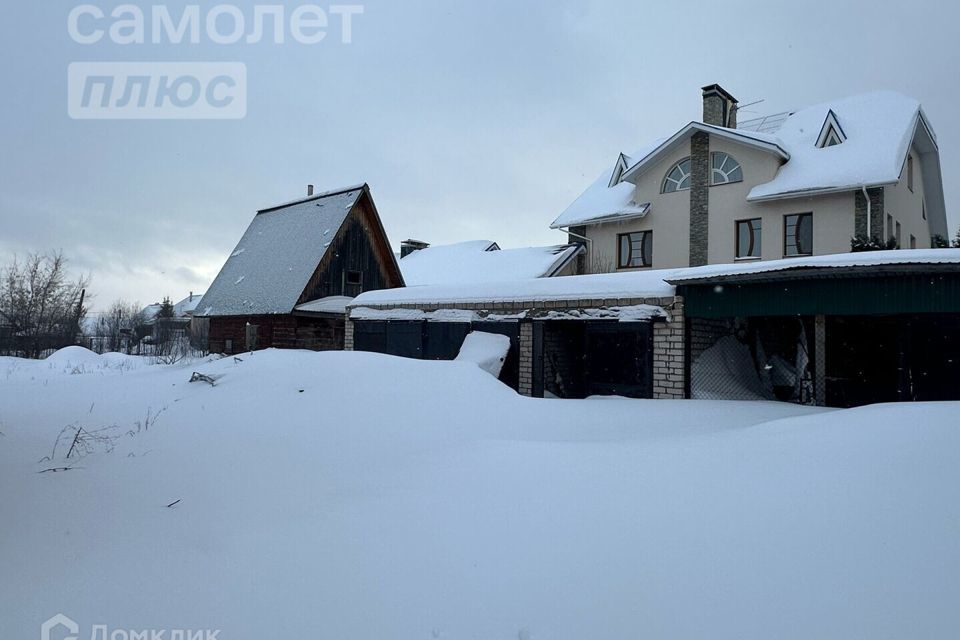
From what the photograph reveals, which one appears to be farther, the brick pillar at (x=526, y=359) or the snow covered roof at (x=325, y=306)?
the snow covered roof at (x=325, y=306)

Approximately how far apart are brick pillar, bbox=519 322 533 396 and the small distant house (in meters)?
10.6

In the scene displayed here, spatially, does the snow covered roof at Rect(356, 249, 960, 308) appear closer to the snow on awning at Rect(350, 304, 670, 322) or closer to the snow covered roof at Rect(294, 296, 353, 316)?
the snow on awning at Rect(350, 304, 670, 322)

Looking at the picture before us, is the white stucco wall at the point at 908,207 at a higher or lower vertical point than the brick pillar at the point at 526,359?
higher

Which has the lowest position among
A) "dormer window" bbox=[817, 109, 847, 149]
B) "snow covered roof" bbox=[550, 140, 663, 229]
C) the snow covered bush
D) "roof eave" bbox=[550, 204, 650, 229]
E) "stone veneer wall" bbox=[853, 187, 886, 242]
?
the snow covered bush

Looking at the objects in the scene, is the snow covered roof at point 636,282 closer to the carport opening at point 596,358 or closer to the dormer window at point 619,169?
the carport opening at point 596,358

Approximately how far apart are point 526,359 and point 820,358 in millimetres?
5807

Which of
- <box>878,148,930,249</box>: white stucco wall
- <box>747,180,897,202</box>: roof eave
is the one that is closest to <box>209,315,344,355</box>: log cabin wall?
<box>747,180,897,202</box>: roof eave

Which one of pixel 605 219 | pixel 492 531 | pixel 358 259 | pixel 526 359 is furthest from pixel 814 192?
pixel 492 531

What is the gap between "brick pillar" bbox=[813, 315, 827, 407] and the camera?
1101 centimetres

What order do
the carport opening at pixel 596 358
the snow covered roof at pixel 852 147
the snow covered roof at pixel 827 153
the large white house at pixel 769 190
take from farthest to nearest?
the large white house at pixel 769 190 → the snow covered roof at pixel 827 153 → the snow covered roof at pixel 852 147 → the carport opening at pixel 596 358

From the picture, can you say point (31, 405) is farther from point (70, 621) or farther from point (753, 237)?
point (753, 237)

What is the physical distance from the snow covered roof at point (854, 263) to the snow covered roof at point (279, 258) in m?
14.8

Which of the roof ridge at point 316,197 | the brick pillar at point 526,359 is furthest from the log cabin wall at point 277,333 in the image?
the brick pillar at point 526,359

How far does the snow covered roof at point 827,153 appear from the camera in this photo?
16625 mm
